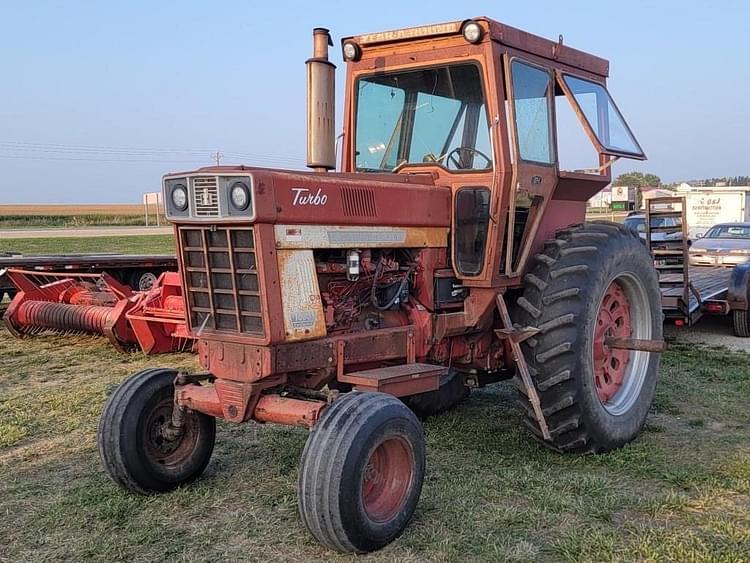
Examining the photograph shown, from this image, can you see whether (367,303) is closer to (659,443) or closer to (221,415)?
(221,415)

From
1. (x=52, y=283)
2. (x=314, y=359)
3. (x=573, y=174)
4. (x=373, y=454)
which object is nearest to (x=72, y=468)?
(x=314, y=359)

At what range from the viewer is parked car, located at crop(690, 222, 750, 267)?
12547 millimetres

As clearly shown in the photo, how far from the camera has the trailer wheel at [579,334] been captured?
15.4ft

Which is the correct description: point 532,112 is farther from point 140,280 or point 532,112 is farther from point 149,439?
point 140,280

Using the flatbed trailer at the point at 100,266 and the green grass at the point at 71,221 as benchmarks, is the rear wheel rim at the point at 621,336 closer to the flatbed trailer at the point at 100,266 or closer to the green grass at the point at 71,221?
the flatbed trailer at the point at 100,266

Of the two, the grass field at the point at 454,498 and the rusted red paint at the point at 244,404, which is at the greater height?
the rusted red paint at the point at 244,404

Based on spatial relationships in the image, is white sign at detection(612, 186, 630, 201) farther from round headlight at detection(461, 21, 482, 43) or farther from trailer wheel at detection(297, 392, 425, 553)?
trailer wheel at detection(297, 392, 425, 553)

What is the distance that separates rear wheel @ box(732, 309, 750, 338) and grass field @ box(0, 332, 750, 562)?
3830 mm

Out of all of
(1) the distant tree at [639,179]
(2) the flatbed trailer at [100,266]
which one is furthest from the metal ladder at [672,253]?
(1) the distant tree at [639,179]

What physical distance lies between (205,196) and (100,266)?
737cm

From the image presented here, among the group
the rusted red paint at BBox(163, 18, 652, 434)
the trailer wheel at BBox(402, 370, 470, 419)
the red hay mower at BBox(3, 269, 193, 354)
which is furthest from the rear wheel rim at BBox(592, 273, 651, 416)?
the red hay mower at BBox(3, 269, 193, 354)

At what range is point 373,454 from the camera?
3.68m

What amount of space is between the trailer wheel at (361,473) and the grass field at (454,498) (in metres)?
0.15

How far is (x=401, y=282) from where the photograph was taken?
466cm
